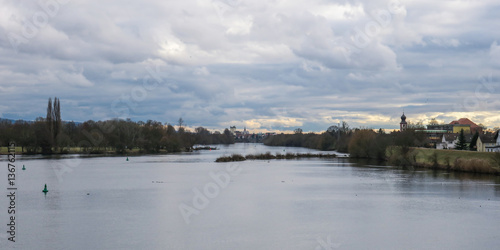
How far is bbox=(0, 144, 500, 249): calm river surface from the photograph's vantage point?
17.6 meters

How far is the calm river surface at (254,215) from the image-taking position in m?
17.6

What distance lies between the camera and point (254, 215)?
76.0ft

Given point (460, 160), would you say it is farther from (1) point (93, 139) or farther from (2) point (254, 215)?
(1) point (93, 139)

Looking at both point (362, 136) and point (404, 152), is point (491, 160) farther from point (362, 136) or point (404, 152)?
point (362, 136)

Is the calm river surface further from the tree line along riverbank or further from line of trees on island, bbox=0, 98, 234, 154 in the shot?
line of trees on island, bbox=0, 98, 234, 154

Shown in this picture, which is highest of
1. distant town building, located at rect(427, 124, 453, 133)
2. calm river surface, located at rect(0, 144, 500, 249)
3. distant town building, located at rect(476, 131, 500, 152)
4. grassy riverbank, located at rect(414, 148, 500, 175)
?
distant town building, located at rect(427, 124, 453, 133)

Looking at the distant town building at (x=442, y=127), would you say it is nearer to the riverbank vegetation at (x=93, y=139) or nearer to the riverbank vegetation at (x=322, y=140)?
the riverbank vegetation at (x=322, y=140)

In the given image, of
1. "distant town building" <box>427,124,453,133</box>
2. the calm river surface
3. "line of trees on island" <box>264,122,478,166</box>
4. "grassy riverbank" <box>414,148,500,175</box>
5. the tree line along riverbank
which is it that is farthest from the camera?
"distant town building" <box>427,124,453,133</box>

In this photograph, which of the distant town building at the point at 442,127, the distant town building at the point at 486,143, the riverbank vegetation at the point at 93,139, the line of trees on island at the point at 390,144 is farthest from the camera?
the distant town building at the point at 442,127

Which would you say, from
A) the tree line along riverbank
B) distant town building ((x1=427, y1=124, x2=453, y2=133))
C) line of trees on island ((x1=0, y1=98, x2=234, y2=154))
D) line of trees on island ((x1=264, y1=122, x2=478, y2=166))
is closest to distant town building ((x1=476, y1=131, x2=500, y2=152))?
line of trees on island ((x1=264, y1=122, x2=478, y2=166))

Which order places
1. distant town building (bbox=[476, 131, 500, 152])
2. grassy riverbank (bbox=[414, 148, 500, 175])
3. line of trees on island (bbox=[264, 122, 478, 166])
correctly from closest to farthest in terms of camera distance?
grassy riverbank (bbox=[414, 148, 500, 175]) < line of trees on island (bbox=[264, 122, 478, 166]) < distant town building (bbox=[476, 131, 500, 152])

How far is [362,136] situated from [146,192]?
56128mm

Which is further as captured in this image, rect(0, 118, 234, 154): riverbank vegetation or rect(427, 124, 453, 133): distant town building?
rect(427, 124, 453, 133): distant town building

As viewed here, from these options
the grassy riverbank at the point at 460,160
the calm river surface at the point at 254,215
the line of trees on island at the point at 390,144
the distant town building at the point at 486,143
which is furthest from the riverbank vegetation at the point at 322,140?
the calm river surface at the point at 254,215
